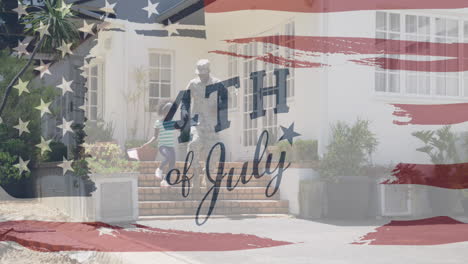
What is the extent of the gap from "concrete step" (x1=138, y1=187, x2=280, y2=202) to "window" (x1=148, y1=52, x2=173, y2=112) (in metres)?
4.32

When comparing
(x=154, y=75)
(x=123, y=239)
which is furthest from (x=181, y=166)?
(x=154, y=75)

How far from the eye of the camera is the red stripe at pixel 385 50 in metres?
10.1

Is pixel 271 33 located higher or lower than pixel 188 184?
higher

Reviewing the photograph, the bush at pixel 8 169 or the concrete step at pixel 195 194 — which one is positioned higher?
the bush at pixel 8 169

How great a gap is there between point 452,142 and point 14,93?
Result: 9546mm

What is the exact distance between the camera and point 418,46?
10523 millimetres

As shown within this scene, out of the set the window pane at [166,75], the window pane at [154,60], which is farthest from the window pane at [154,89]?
the window pane at [154,60]

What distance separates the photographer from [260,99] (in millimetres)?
12438

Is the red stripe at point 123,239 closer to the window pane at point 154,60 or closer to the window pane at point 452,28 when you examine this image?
the window pane at point 154,60

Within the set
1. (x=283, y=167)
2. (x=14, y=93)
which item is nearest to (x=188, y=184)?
(x=283, y=167)

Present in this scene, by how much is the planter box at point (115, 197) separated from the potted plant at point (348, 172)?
114 inches

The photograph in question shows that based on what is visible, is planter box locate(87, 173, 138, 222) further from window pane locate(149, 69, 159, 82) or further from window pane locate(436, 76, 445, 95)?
window pane locate(436, 76, 445, 95)

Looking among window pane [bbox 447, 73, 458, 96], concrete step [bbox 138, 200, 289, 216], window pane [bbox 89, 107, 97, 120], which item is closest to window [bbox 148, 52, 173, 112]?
window pane [bbox 89, 107, 97, 120]

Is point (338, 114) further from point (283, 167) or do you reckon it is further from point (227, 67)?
point (227, 67)
